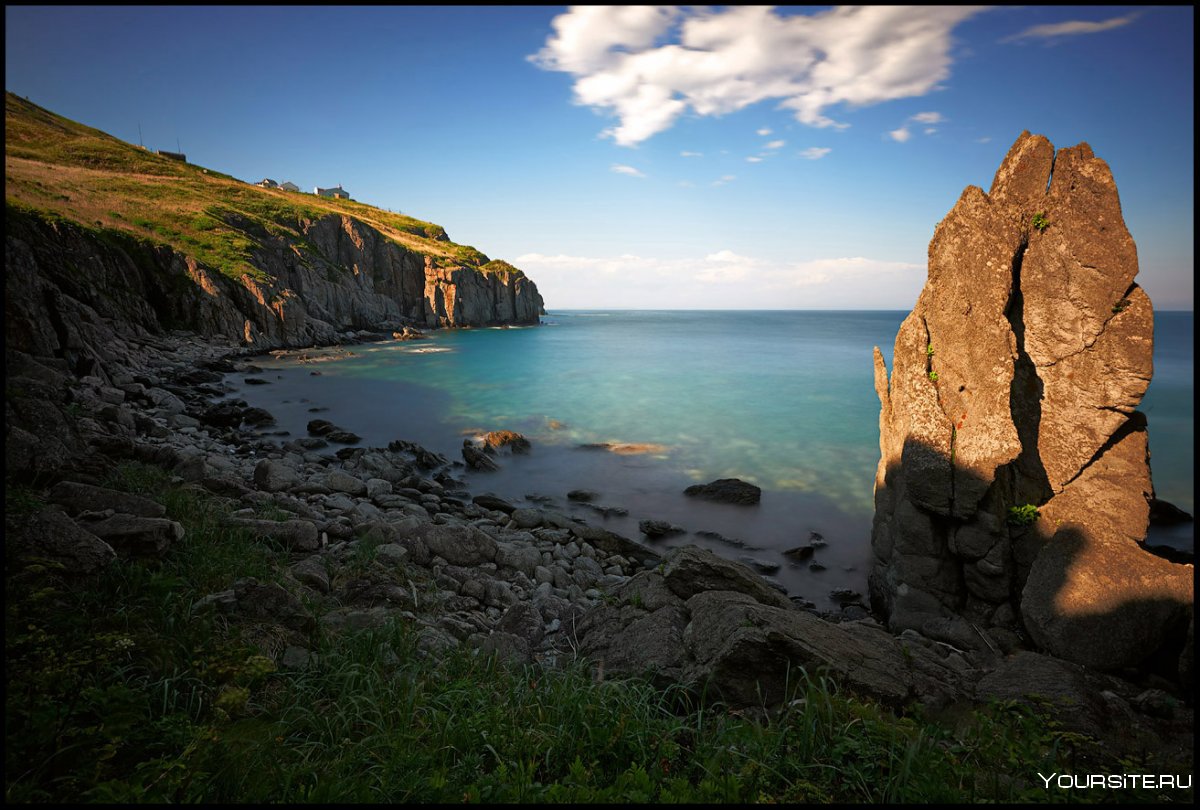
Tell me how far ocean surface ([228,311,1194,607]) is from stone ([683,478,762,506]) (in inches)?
16.8

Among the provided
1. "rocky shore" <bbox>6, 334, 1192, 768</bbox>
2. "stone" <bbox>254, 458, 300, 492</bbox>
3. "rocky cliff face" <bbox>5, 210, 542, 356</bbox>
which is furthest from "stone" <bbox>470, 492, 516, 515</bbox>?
"rocky cliff face" <bbox>5, 210, 542, 356</bbox>

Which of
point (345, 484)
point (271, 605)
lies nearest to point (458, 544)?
point (271, 605)

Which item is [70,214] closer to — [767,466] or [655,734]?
[767,466]

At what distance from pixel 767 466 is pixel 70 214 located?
5489 centimetres

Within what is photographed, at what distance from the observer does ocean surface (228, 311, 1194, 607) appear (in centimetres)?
1633

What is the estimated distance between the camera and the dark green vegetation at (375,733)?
10.9 ft

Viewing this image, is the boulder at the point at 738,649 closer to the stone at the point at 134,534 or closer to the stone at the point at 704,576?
the stone at the point at 704,576

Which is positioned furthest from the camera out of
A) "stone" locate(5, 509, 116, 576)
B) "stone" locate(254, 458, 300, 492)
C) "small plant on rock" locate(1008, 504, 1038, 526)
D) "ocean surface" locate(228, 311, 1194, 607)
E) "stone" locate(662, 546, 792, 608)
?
"ocean surface" locate(228, 311, 1194, 607)

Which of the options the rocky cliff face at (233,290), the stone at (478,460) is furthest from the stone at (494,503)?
the rocky cliff face at (233,290)

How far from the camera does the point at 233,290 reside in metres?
47.5

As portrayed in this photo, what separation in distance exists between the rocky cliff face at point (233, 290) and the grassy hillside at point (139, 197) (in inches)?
122

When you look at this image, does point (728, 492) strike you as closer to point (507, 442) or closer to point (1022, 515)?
point (1022, 515)

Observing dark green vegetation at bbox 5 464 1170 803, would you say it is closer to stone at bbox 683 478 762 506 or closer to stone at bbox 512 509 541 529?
stone at bbox 512 509 541 529

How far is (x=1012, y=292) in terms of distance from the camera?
10.5m
